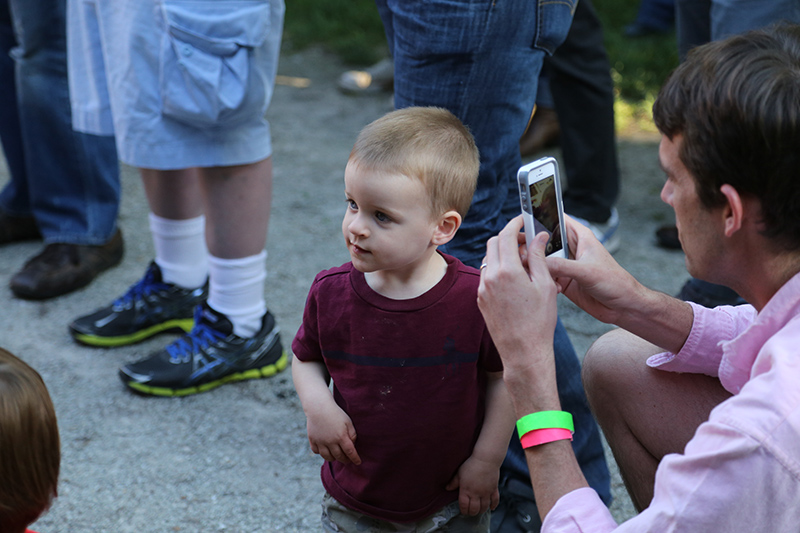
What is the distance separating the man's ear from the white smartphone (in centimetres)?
28

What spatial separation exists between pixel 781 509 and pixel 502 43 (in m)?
0.99

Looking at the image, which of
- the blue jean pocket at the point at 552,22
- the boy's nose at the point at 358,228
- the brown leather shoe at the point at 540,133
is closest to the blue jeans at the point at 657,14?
the brown leather shoe at the point at 540,133

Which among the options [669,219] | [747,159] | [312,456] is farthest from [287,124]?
[747,159]

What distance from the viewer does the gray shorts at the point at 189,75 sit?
1.98 meters

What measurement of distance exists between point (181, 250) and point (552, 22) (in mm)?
1436

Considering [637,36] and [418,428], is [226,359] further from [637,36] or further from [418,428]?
[637,36]

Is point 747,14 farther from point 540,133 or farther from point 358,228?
point 358,228

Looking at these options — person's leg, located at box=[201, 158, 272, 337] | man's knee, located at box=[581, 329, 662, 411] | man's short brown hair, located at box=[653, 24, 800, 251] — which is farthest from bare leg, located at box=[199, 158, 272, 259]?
man's short brown hair, located at box=[653, 24, 800, 251]

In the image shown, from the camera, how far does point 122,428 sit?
219cm

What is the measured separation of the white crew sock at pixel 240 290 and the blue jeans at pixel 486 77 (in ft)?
2.56

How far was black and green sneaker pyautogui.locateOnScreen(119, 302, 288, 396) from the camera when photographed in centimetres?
229

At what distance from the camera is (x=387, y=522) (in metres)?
1.47

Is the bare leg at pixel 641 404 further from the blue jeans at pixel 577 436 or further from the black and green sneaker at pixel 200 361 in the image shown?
the black and green sneaker at pixel 200 361

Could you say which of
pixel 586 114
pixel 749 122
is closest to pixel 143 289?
pixel 586 114
